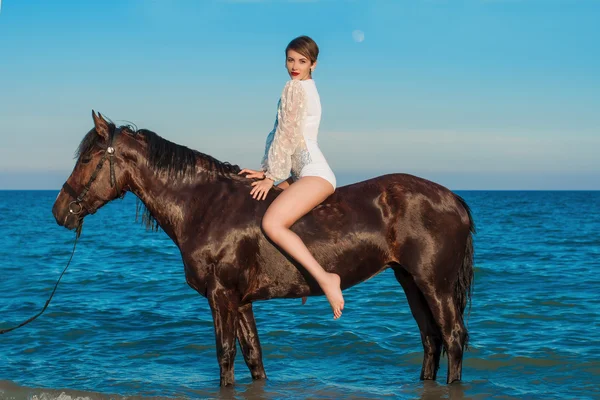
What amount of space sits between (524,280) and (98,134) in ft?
34.8

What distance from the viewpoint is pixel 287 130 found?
489cm

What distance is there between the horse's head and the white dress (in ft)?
4.21

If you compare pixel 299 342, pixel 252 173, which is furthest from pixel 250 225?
pixel 299 342

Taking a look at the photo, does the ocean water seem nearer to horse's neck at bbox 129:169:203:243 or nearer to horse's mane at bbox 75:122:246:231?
horse's neck at bbox 129:169:203:243

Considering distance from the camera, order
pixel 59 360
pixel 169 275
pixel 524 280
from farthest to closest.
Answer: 1. pixel 169 275
2. pixel 524 280
3. pixel 59 360

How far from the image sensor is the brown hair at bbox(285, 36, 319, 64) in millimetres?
4883

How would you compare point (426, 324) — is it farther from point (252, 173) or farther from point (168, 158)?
point (168, 158)

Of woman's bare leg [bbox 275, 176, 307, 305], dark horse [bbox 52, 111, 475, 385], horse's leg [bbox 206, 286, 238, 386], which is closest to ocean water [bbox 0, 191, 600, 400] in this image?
horse's leg [bbox 206, 286, 238, 386]

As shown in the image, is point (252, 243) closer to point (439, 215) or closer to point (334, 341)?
point (439, 215)

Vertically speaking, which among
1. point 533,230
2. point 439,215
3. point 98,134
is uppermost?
point 98,134

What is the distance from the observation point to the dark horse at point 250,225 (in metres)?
5.03

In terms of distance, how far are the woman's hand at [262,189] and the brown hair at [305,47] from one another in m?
1.05

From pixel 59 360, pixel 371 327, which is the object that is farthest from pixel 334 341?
pixel 59 360

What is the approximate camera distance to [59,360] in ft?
23.3
